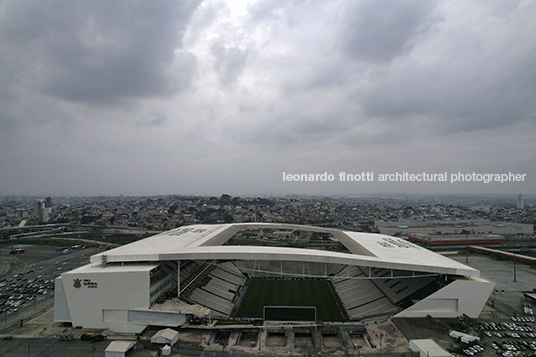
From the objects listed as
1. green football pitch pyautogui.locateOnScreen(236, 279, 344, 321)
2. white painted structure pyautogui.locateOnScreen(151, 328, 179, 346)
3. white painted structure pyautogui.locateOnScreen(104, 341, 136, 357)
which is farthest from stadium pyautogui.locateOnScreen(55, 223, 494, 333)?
white painted structure pyautogui.locateOnScreen(104, 341, 136, 357)

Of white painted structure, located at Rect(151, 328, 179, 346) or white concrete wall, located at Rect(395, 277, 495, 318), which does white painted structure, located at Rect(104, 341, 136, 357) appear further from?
white concrete wall, located at Rect(395, 277, 495, 318)

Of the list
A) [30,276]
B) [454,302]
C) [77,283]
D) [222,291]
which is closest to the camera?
[77,283]

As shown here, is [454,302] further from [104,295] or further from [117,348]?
[104,295]

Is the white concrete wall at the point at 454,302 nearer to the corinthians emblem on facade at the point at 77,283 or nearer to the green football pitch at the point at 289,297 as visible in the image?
the green football pitch at the point at 289,297

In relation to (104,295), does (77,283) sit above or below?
above

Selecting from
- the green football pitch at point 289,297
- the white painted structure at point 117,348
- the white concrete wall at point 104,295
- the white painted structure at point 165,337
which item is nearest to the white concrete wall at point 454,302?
the green football pitch at point 289,297

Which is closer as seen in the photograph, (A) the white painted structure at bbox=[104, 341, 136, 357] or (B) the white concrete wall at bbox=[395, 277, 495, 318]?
(A) the white painted structure at bbox=[104, 341, 136, 357]

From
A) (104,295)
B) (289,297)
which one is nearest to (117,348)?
(104,295)
